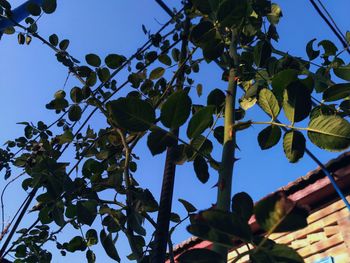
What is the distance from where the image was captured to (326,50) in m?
1.30

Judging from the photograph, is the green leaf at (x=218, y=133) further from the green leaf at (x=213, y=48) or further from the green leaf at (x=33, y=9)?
the green leaf at (x=33, y=9)

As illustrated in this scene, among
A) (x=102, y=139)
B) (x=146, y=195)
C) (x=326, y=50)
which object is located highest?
(x=102, y=139)

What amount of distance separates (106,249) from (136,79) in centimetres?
86

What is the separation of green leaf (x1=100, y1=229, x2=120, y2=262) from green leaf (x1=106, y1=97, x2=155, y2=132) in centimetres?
56

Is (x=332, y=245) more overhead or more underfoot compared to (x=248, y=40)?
more underfoot

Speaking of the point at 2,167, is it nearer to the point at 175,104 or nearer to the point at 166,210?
the point at 166,210

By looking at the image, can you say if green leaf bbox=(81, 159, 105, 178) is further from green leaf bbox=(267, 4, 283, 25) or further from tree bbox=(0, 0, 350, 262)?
green leaf bbox=(267, 4, 283, 25)

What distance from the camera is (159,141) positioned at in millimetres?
745

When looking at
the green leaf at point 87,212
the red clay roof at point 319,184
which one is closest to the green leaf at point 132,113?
the green leaf at point 87,212

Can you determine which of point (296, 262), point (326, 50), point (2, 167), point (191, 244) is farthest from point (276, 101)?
point (191, 244)

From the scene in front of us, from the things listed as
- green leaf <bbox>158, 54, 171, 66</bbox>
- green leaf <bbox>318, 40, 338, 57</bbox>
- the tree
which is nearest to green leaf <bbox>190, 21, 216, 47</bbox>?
the tree

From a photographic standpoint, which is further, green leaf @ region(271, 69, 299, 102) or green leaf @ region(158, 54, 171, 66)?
green leaf @ region(158, 54, 171, 66)

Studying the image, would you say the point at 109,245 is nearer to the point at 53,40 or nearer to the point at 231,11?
the point at 231,11

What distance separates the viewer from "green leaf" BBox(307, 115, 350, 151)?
0.69 metres
